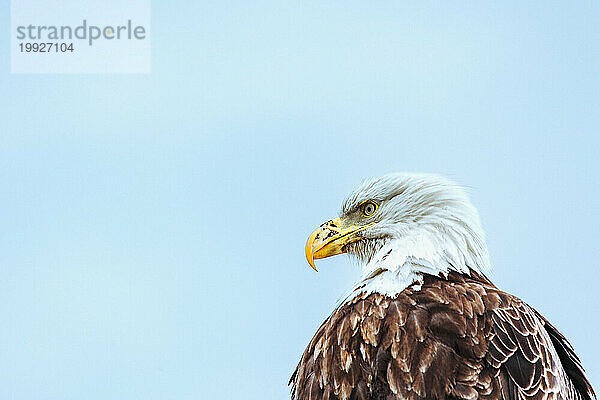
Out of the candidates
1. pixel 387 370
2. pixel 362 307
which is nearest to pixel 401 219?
pixel 362 307

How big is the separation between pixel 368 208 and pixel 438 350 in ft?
4.19

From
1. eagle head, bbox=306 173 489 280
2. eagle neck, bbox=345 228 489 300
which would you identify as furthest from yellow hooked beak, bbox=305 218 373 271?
eagle neck, bbox=345 228 489 300

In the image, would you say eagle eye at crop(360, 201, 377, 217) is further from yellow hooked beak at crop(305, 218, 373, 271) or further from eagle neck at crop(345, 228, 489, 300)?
eagle neck at crop(345, 228, 489, 300)

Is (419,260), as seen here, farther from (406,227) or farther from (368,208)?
(368,208)

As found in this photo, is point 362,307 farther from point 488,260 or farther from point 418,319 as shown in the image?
point 488,260

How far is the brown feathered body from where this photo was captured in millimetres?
4043

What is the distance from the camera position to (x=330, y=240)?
5.16 m

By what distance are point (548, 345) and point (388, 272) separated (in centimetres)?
94

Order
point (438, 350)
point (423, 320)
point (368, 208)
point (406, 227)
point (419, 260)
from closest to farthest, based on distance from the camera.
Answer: point (438, 350)
point (423, 320)
point (419, 260)
point (406, 227)
point (368, 208)

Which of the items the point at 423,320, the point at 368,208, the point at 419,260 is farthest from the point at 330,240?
the point at 423,320

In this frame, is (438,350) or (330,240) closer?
(438,350)

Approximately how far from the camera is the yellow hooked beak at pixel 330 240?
510 cm

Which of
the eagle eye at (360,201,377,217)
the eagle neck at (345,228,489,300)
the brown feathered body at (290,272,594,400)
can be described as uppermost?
the eagle eye at (360,201,377,217)

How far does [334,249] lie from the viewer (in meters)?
5.17
